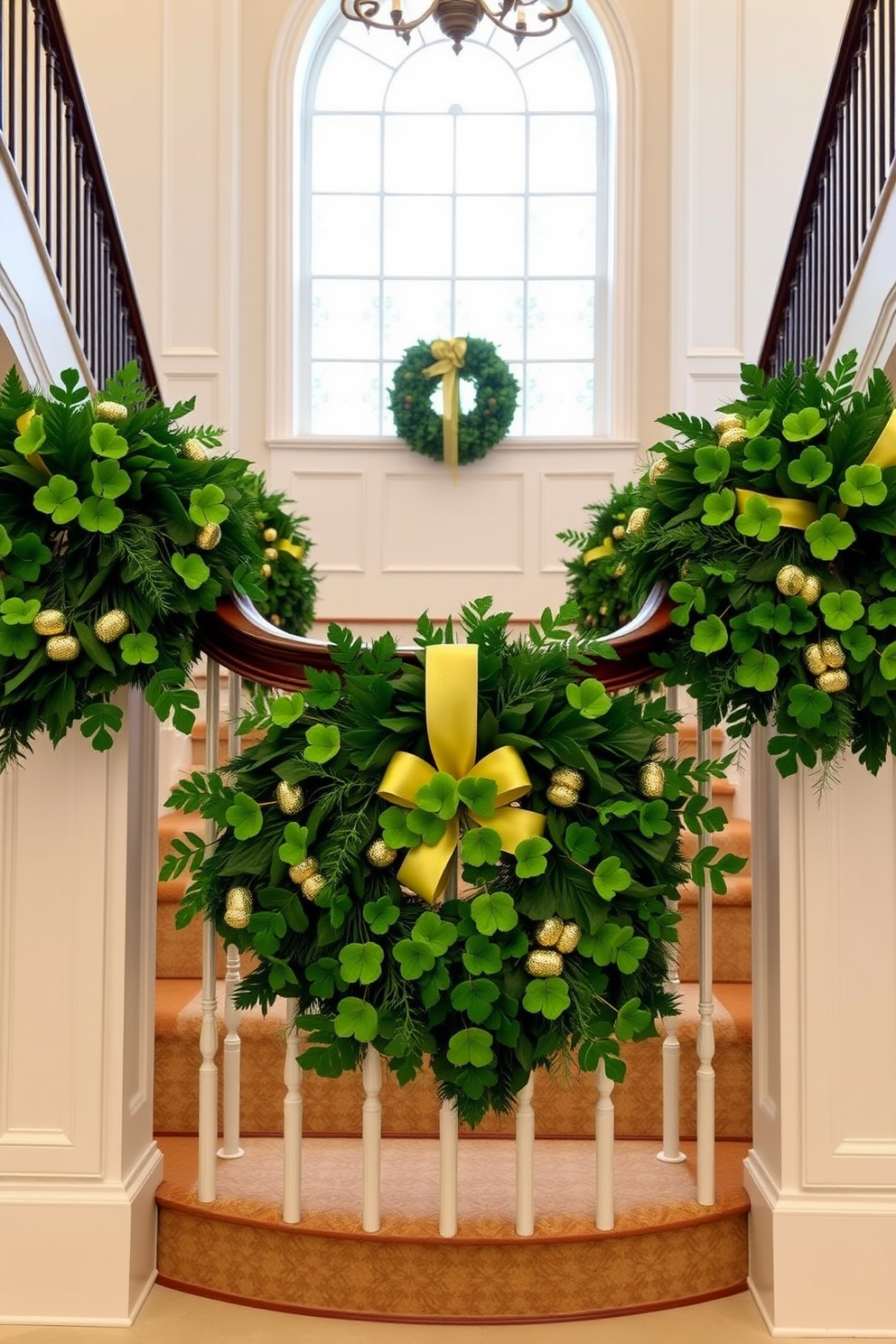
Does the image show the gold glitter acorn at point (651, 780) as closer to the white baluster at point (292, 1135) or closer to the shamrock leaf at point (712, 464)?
the shamrock leaf at point (712, 464)

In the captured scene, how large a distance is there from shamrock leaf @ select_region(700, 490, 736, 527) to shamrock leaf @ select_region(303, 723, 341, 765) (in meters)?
0.63

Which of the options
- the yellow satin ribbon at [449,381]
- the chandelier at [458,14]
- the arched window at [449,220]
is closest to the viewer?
the chandelier at [458,14]

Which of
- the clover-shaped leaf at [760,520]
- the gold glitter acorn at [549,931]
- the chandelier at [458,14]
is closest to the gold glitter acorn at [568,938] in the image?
the gold glitter acorn at [549,931]

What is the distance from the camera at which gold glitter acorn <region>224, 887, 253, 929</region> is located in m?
1.75

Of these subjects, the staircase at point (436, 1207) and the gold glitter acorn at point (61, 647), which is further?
the staircase at point (436, 1207)

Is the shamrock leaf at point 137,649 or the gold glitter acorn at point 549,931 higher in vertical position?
the shamrock leaf at point 137,649

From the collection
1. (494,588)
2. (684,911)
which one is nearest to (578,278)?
(494,588)

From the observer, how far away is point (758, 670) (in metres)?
1.73

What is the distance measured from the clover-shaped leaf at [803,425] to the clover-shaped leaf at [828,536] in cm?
12

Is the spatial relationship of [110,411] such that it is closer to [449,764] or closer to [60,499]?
[60,499]

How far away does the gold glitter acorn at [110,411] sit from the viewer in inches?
70.2

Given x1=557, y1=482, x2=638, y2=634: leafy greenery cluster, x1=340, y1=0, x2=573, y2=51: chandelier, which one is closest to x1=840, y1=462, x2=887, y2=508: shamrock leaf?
x1=557, y1=482, x2=638, y2=634: leafy greenery cluster

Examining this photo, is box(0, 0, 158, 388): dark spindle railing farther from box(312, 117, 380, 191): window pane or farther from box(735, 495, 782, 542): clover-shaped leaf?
box(312, 117, 380, 191): window pane

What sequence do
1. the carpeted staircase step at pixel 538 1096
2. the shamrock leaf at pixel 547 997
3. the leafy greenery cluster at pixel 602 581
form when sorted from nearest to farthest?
the shamrock leaf at pixel 547 997 < the carpeted staircase step at pixel 538 1096 < the leafy greenery cluster at pixel 602 581
